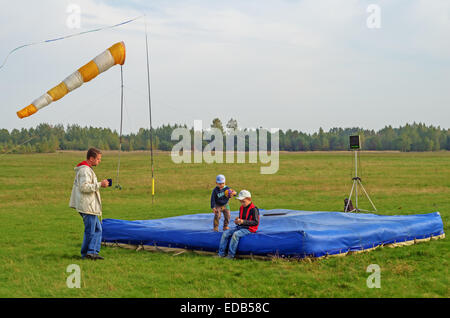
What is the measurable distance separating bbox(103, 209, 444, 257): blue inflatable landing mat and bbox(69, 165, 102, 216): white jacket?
5.76 feet

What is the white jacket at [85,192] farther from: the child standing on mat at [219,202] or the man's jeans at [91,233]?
the child standing on mat at [219,202]

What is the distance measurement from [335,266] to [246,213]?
1.95 m

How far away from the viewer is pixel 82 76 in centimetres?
1314

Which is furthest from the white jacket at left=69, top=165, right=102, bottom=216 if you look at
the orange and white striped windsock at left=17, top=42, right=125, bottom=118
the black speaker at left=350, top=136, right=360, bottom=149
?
the black speaker at left=350, top=136, right=360, bottom=149

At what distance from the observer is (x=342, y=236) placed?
9.80 m

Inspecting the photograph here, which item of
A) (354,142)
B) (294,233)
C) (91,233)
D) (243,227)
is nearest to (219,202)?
(243,227)

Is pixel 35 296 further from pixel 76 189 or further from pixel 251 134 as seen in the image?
pixel 251 134

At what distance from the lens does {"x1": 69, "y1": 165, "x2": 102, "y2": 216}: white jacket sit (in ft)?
31.0

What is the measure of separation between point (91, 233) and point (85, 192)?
0.84 meters
